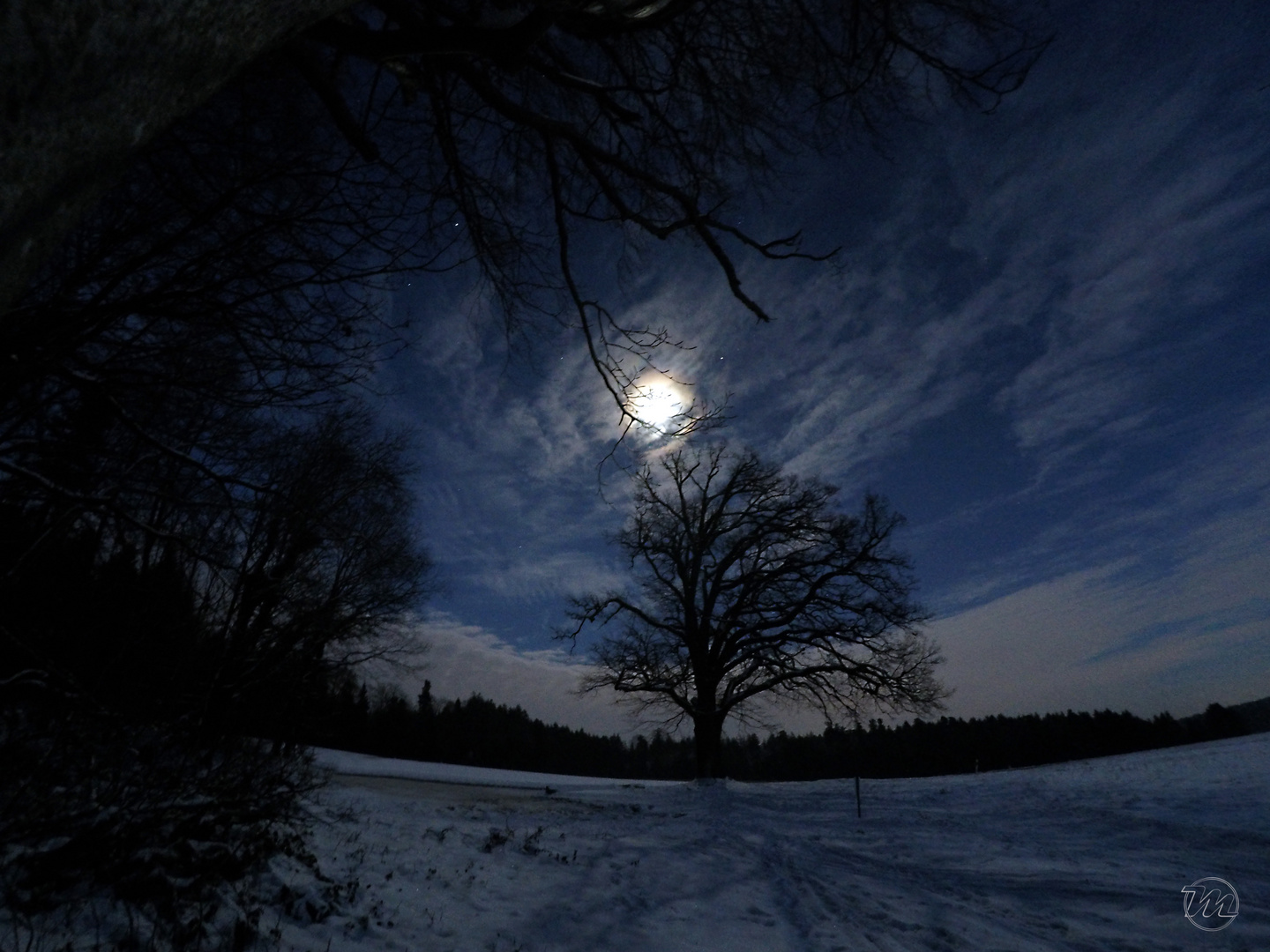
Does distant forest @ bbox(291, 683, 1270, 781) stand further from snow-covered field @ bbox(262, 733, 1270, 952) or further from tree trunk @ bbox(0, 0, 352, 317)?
tree trunk @ bbox(0, 0, 352, 317)

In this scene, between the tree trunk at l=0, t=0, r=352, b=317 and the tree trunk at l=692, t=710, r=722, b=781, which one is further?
the tree trunk at l=692, t=710, r=722, b=781

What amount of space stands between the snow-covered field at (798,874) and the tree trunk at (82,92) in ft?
11.9

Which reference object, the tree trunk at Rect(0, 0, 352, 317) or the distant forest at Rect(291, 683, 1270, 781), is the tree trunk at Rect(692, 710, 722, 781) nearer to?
the tree trunk at Rect(0, 0, 352, 317)

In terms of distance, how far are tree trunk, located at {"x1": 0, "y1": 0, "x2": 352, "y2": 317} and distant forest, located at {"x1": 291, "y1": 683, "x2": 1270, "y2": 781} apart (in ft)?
138

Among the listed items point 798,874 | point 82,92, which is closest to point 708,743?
point 798,874

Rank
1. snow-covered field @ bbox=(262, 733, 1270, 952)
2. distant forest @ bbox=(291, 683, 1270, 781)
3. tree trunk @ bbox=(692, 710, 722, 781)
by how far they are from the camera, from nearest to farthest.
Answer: snow-covered field @ bbox=(262, 733, 1270, 952)
tree trunk @ bbox=(692, 710, 722, 781)
distant forest @ bbox=(291, 683, 1270, 781)

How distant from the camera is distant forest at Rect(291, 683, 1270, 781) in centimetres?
4750

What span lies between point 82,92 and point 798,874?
22.3 ft

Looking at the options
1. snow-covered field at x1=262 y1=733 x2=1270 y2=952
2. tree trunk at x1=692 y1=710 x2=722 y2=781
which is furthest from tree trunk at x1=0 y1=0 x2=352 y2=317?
tree trunk at x1=692 y1=710 x2=722 y2=781

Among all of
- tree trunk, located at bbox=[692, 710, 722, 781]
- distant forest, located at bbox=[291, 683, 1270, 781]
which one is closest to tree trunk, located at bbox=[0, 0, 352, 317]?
tree trunk, located at bbox=[692, 710, 722, 781]

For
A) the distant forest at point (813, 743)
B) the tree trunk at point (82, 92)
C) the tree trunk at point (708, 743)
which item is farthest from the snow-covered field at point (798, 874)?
the distant forest at point (813, 743)

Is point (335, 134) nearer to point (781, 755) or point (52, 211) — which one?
point (52, 211)

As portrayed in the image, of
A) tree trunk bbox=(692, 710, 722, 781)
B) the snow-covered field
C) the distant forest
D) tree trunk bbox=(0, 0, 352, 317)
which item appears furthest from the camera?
the distant forest

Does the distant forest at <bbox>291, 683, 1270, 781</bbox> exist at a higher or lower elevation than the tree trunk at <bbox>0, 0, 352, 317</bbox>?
lower
